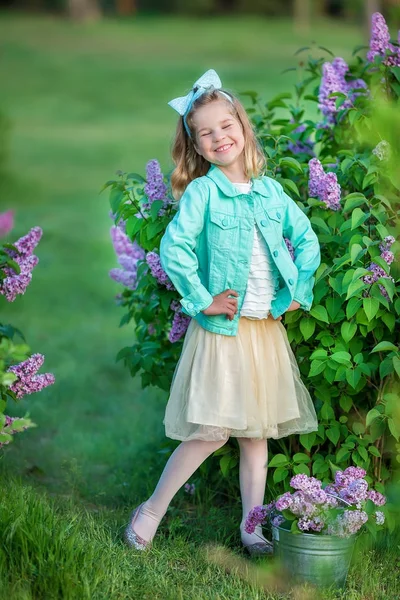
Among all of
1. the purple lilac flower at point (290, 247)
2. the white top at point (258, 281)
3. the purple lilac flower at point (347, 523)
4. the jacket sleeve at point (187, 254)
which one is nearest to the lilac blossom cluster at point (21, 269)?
the jacket sleeve at point (187, 254)

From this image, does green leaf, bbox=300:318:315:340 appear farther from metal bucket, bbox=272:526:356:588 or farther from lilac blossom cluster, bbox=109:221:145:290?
lilac blossom cluster, bbox=109:221:145:290

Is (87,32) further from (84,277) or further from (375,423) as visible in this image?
(375,423)

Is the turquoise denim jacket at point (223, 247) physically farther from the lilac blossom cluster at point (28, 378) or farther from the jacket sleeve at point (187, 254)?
the lilac blossom cluster at point (28, 378)

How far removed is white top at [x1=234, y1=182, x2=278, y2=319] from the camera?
346cm

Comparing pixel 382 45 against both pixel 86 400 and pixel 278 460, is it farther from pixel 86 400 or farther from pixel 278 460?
pixel 86 400

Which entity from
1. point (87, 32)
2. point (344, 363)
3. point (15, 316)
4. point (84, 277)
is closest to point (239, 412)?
point (344, 363)

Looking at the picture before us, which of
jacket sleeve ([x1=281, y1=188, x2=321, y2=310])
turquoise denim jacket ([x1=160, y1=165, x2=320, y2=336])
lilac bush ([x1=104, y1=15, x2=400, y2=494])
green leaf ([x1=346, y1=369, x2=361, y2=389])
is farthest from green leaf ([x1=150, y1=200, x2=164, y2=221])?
green leaf ([x1=346, y1=369, x2=361, y2=389])

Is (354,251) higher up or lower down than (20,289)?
higher up

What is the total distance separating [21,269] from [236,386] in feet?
2.93

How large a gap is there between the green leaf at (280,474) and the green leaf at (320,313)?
1.98 feet

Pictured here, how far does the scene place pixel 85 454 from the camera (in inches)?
189

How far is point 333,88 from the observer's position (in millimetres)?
3959

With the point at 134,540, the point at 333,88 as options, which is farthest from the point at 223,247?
the point at 134,540

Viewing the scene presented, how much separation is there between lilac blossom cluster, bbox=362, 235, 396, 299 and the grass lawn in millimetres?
963
